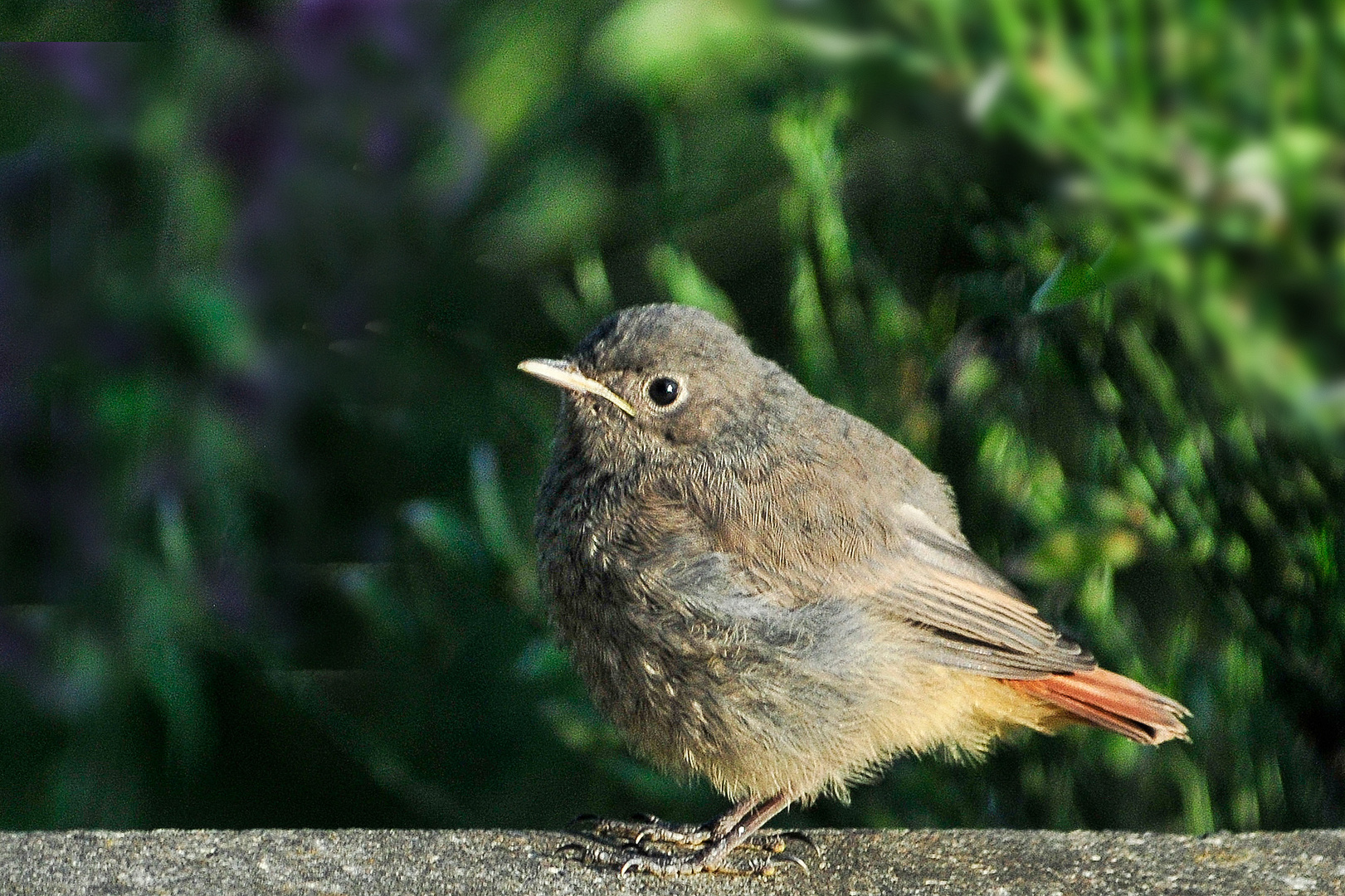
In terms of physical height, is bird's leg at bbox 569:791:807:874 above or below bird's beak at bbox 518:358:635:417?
below

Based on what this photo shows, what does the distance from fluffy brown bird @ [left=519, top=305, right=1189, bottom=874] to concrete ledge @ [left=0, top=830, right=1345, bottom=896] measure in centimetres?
17

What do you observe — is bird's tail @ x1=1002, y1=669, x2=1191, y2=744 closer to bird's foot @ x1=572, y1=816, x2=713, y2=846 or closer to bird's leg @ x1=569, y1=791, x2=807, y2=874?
bird's leg @ x1=569, y1=791, x2=807, y2=874

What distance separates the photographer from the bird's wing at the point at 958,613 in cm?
269

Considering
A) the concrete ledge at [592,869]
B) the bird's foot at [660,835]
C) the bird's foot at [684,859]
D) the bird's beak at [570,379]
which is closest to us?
the concrete ledge at [592,869]

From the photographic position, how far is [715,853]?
2.68 m

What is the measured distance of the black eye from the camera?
2963mm

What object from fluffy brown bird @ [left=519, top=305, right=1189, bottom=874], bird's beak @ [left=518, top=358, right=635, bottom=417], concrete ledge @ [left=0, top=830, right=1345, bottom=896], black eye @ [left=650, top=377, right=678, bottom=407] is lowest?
concrete ledge @ [left=0, top=830, right=1345, bottom=896]

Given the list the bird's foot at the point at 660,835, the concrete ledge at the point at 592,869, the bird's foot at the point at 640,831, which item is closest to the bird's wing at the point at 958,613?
the concrete ledge at the point at 592,869

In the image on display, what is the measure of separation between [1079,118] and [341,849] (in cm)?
175

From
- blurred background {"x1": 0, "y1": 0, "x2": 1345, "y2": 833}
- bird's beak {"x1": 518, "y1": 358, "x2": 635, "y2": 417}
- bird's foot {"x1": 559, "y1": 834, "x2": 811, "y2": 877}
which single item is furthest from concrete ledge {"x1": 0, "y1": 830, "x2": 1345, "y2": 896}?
bird's beak {"x1": 518, "y1": 358, "x2": 635, "y2": 417}

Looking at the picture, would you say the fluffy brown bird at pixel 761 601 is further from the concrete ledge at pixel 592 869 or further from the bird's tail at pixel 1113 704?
the concrete ledge at pixel 592 869

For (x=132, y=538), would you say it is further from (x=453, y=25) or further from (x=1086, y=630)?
(x=1086, y=630)

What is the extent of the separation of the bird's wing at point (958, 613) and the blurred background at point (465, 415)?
0.16 m

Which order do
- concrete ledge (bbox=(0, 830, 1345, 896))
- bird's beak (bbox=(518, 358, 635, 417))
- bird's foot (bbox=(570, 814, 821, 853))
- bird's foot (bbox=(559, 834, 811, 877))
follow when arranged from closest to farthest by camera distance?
concrete ledge (bbox=(0, 830, 1345, 896)) → bird's foot (bbox=(559, 834, 811, 877)) → bird's foot (bbox=(570, 814, 821, 853)) → bird's beak (bbox=(518, 358, 635, 417))
